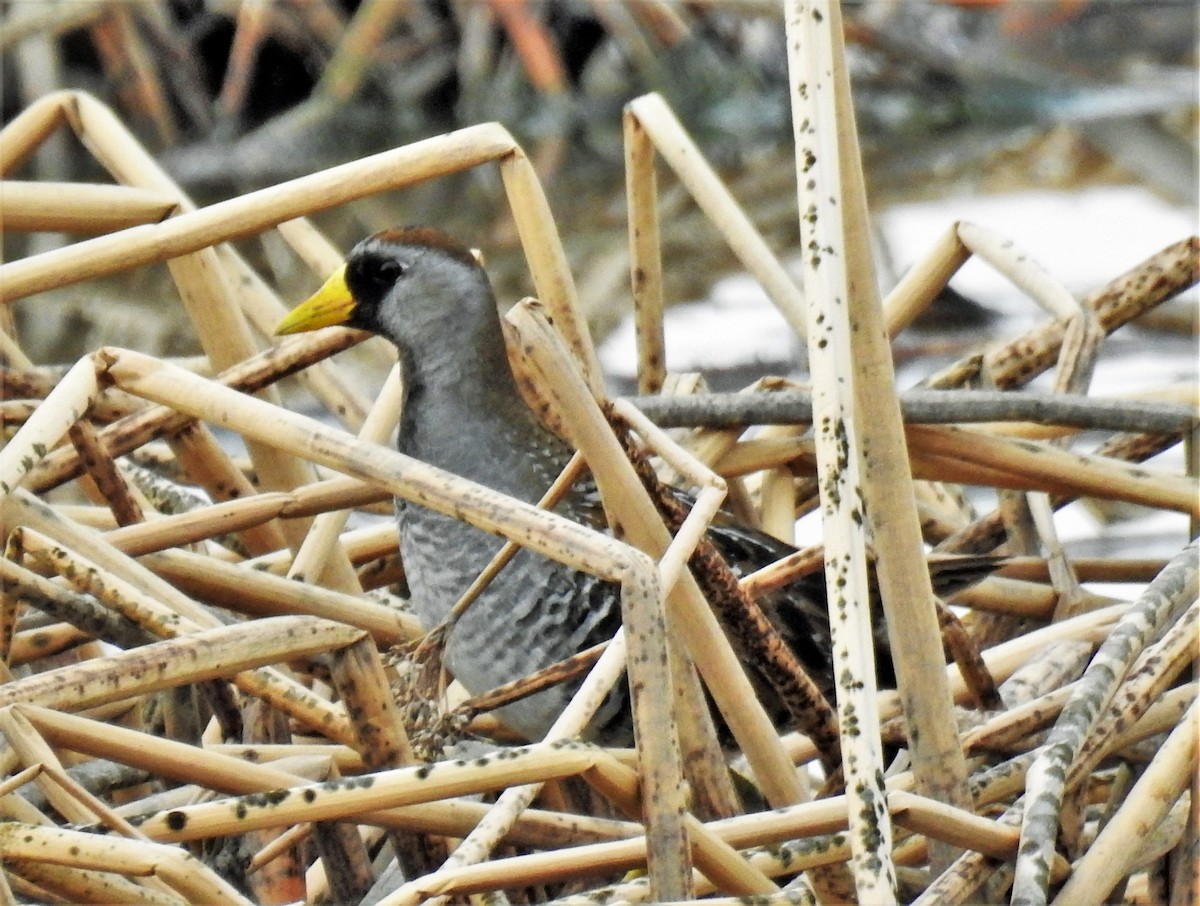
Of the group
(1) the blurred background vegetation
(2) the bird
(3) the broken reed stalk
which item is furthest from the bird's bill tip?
(1) the blurred background vegetation

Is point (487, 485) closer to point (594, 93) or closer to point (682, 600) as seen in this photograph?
point (682, 600)

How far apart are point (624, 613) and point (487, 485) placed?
2.38 feet

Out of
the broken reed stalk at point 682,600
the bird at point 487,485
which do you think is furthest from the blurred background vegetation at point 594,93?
the broken reed stalk at point 682,600

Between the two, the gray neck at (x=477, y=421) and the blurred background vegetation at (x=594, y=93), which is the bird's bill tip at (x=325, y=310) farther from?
the blurred background vegetation at (x=594, y=93)

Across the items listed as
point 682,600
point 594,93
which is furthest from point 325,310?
point 594,93

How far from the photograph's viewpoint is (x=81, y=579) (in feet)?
5.70

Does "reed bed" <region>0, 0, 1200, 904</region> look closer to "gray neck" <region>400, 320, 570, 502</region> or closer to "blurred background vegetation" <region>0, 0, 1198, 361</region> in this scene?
"gray neck" <region>400, 320, 570, 502</region>

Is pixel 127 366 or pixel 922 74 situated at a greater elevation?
pixel 922 74

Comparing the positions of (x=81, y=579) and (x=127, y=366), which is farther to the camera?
(x=81, y=579)

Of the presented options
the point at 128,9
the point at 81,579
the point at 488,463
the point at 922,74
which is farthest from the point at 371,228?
the point at 81,579

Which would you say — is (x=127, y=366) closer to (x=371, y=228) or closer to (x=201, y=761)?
(x=201, y=761)

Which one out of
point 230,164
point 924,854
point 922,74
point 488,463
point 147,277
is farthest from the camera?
point 922,74

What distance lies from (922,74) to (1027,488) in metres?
4.75

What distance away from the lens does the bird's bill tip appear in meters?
2.24
